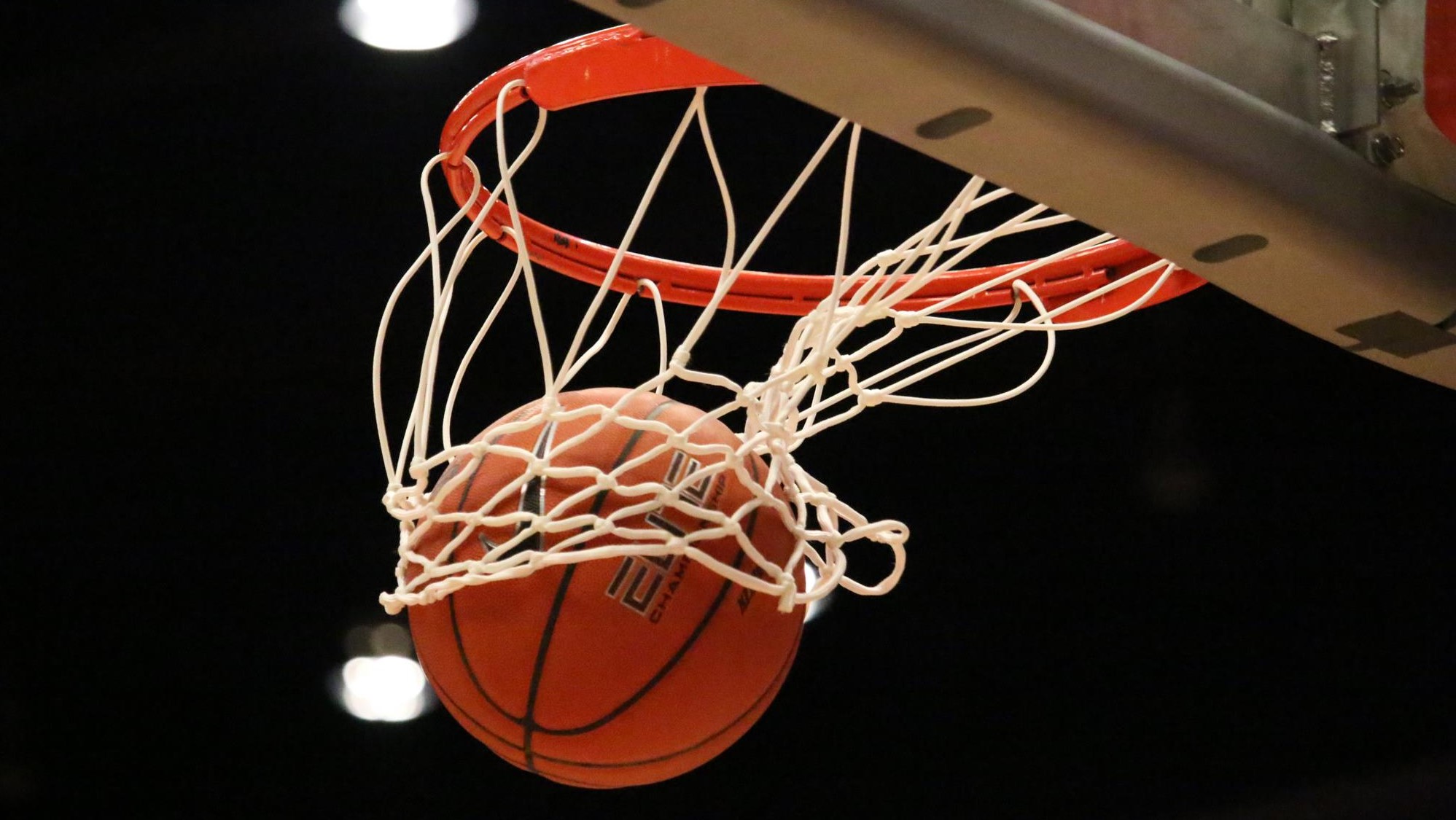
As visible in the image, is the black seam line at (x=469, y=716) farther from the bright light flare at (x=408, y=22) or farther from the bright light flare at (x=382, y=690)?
the bright light flare at (x=382, y=690)

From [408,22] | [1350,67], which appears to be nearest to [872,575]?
[408,22]

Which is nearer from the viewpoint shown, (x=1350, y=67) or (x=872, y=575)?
(x=1350, y=67)

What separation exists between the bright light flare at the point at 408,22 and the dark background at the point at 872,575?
36 cm

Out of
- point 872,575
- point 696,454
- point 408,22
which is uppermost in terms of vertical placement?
point 408,22

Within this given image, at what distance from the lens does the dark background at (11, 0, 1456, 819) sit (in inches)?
105

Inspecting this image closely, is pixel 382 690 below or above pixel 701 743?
above

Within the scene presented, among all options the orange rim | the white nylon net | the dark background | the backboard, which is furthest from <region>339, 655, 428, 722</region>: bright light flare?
the backboard

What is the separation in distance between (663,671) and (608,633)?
0.05 metres

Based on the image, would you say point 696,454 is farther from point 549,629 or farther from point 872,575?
point 872,575

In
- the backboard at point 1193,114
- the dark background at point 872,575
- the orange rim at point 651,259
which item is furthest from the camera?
the dark background at point 872,575

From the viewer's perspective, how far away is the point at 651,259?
1511mm

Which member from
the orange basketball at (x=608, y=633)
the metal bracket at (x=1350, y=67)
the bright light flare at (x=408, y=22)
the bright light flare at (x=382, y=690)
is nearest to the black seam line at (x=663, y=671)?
the orange basketball at (x=608, y=633)

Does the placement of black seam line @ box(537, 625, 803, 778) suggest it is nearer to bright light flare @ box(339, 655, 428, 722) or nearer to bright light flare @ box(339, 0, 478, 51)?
bright light flare @ box(339, 0, 478, 51)

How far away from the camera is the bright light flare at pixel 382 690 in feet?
10.1
